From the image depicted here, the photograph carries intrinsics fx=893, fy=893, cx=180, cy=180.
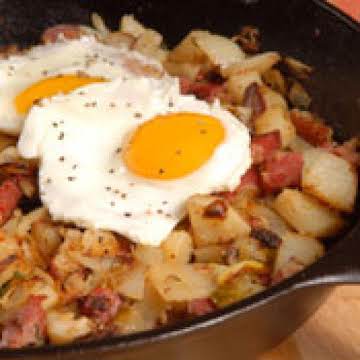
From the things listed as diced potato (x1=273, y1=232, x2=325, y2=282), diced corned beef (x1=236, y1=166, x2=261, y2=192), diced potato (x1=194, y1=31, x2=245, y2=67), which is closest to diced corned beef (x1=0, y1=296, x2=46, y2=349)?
diced potato (x1=273, y1=232, x2=325, y2=282)

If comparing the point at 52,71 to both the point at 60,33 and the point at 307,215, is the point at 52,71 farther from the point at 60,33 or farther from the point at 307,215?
the point at 307,215

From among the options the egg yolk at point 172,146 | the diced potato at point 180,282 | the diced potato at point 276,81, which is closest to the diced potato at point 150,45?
the diced potato at point 276,81

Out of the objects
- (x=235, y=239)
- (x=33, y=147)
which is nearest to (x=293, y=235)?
(x=235, y=239)

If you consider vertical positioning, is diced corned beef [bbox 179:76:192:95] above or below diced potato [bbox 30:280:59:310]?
above

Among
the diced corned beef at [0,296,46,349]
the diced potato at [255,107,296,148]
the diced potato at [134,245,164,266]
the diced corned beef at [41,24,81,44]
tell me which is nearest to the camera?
the diced corned beef at [0,296,46,349]

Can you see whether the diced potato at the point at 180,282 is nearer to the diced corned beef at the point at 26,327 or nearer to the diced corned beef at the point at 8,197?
the diced corned beef at the point at 26,327

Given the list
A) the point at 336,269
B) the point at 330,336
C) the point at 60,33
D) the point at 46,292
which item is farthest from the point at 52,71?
the point at 336,269

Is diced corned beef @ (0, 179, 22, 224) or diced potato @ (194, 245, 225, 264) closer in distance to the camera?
diced potato @ (194, 245, 225, 264)

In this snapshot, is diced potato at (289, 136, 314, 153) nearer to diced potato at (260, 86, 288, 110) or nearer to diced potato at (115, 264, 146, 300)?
diced potato at (260, 86, 288, 110)
